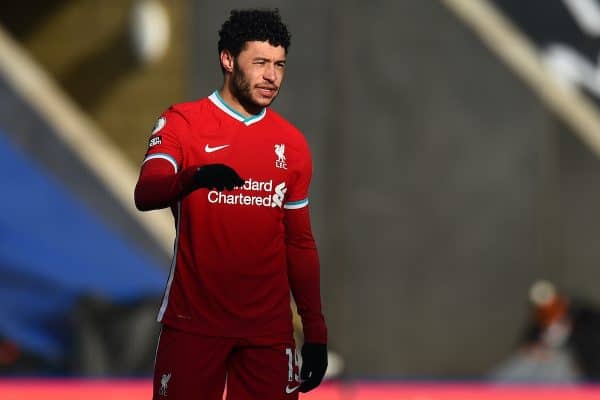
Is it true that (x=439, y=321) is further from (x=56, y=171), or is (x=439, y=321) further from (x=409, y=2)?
(x=56, y=171)

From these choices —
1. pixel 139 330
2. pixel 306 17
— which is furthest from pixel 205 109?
pixel 306 17

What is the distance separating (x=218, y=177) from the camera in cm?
326

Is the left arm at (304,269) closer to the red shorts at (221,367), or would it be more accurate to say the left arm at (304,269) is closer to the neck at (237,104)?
the red shorts at (221,367)

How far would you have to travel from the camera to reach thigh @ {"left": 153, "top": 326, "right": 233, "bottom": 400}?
12.1ft

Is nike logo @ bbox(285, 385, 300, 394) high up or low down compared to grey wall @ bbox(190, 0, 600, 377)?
down

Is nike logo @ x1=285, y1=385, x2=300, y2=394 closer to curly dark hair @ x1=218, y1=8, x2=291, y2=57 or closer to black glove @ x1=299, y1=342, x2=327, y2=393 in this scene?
black glove @ x1=299, y1=342, x2=327, y2=393

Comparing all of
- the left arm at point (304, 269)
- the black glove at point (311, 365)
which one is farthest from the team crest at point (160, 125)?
the black glove at point (311, 365)

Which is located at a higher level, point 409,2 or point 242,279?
point 409,2

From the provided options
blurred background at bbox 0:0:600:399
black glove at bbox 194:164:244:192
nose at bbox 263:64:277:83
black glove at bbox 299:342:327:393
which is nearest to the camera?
black glove at bbox 194:164:244:192

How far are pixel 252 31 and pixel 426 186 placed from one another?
27.6ft

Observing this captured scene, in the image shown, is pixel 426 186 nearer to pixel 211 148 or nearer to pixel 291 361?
pixel 291 361

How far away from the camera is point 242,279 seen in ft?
12.1

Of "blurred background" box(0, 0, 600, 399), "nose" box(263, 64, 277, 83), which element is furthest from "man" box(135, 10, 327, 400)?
"blurred background" box(0, 0, 600, 399)

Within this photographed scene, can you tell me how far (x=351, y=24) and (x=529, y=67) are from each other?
1726 millimetres
